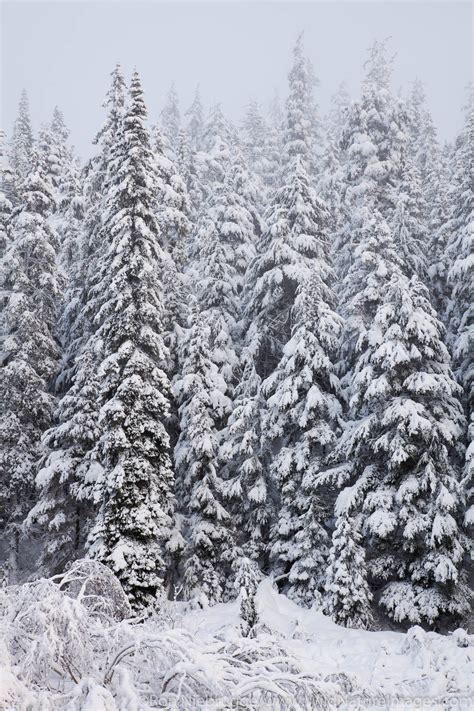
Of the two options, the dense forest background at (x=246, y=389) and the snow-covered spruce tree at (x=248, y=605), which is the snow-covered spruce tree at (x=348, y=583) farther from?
the snow-covered spruce tree at (x=248, y=605)

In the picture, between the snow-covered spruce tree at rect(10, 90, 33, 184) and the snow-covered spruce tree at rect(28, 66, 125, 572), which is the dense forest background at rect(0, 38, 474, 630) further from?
the snow-covered spruce tree at rect(10, 90, 33, 184)

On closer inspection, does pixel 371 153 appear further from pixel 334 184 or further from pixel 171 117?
pixel 171 117

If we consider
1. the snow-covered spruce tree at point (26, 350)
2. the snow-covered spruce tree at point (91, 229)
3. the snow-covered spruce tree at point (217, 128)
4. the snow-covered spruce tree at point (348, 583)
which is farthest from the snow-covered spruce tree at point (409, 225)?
the snow-covered spruce tree at point (217, 128)

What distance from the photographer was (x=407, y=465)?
19.8 m

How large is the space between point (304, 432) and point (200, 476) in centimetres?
417

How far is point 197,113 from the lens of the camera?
69.7m

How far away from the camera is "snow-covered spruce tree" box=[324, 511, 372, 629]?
18125 millimetres

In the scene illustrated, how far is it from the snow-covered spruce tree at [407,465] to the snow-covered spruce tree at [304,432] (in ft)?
3.96

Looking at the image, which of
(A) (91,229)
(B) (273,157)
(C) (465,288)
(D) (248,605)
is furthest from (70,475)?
(B) (273,157)

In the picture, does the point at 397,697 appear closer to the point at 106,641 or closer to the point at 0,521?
the point at 106,641

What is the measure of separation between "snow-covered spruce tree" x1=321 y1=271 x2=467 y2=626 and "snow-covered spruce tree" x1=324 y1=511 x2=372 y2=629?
0.74 metres

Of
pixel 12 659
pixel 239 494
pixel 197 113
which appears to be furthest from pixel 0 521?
pixel 197 113

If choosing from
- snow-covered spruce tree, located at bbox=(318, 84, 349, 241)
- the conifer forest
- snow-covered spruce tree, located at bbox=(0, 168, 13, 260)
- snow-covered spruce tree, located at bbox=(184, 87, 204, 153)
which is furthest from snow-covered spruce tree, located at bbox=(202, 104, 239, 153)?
snow-covered spruce tree, located at bbox=(0, 168, 13, 260)

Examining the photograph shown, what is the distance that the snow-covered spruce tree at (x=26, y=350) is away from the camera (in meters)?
24.0
